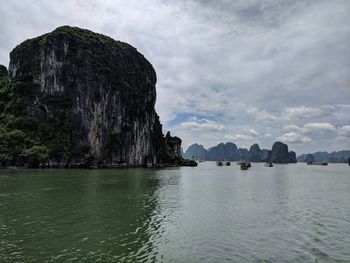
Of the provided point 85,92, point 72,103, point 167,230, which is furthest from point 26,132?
point 167,230

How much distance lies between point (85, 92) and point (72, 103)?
7.17m

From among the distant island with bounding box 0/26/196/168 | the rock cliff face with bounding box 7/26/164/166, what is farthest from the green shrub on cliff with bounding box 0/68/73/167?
the rock cliff face with bounding box 7/26/164/166

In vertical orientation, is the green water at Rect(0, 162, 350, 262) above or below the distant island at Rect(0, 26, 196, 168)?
below

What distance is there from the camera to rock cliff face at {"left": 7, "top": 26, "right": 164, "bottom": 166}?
13438 cm

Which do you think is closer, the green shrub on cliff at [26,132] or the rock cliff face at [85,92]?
the green shrub on cliff at [26,132]

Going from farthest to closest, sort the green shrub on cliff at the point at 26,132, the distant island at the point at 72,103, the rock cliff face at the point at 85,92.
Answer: the rock cliff face at the point at 85,92, the distant island at the point at 72,103, the green shrub on cliff at the point at 26,132

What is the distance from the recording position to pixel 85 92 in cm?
13700

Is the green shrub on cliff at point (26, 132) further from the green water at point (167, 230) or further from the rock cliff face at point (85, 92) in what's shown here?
the green water at point (167, 230)

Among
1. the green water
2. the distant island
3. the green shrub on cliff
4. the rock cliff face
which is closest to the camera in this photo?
the green water

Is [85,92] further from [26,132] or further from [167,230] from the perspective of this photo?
[167,230]

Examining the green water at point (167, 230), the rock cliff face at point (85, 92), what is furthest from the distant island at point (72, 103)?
the green water at point (167, 230)

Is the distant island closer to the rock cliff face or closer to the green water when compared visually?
the rock cliff face

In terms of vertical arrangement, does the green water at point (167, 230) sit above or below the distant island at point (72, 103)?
below

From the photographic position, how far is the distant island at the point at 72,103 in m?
128
